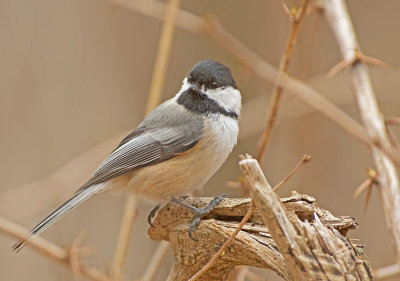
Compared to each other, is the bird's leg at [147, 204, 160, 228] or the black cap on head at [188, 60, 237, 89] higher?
the black cap on head at [188, 60, 237, 89]

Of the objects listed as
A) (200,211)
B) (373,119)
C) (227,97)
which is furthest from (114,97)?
(373,119)

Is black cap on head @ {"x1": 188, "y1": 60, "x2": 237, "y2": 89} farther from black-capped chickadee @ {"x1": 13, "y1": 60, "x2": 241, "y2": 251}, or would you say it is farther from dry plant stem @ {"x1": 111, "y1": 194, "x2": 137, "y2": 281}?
dry plant stem @ {"x1": 111, "y1": 194, "x2": 137, "y2": 281}

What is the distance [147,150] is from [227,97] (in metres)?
0.53

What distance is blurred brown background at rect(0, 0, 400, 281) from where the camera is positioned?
4.40 meters

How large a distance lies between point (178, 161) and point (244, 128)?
4.33 feet

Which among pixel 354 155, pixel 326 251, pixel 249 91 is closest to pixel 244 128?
pixel 249 91

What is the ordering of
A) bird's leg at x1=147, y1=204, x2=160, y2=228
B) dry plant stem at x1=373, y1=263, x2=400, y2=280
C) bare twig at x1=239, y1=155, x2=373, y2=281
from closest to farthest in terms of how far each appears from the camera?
bare twig at x1=239, y1=155, x2=373, y2=281 → dry plant stem at x1=373, y1=263, x2=400, y2=280 → bird's leg at x1=147, y1=204, x2=160, y2=228

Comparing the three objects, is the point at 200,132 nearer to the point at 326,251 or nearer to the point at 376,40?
the point at 326,251

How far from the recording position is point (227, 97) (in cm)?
305

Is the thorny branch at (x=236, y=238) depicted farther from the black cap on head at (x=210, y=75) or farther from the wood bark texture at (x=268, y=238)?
the black cap on head at (x=210, y=75)

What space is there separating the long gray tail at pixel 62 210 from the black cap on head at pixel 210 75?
2.54 ft

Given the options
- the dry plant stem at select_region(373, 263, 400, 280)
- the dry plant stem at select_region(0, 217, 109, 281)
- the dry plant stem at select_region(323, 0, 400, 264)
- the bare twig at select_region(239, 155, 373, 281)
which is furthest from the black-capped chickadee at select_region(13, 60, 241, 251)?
the bare twig at select_region(239, 155, 373, 281)

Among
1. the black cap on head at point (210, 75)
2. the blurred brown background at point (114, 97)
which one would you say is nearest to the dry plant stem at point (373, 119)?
the black cap on head at point (210, 75)

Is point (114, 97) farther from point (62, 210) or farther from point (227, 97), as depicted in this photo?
point (62, 210)
